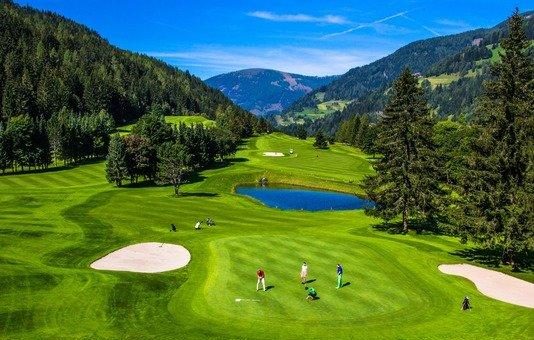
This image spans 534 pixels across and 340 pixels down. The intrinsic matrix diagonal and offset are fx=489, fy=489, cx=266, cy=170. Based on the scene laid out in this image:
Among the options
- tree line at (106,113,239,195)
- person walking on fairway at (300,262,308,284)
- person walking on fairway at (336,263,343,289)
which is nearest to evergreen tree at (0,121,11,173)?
tree line at (106,113,239,195)

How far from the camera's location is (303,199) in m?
122

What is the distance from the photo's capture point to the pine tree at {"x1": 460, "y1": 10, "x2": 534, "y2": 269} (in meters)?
47.6

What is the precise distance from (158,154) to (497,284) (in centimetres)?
9460

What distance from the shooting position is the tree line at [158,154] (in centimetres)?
11007

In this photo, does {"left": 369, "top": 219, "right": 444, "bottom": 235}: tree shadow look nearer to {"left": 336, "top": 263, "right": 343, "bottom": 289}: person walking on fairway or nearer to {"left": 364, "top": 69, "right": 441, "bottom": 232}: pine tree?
{"left": 364, "top": 69, "right": 441, "bottom": 232}: pine tree

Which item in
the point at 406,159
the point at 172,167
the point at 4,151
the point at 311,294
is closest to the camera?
the point at 311,294

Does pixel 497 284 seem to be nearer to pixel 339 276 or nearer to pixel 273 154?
pixel 339 276

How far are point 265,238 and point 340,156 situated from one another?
13841cm

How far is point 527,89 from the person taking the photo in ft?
159


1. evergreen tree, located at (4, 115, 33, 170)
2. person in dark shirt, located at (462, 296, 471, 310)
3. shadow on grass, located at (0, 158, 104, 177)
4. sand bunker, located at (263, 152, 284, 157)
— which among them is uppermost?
evergreen tree, located at (4, 115, 33, 170)

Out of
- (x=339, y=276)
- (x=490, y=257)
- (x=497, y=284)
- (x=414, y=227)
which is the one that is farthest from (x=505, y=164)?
(x=414, y=227)

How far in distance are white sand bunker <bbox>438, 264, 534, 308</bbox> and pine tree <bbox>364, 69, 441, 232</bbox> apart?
13874 millimetres

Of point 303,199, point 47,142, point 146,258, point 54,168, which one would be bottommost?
point 303,199

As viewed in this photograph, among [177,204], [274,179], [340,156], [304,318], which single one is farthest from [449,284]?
[340,156]
